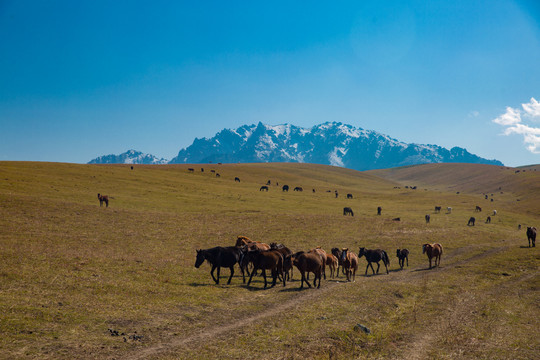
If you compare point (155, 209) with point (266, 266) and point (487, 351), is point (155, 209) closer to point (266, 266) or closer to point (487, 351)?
point (266, 266)

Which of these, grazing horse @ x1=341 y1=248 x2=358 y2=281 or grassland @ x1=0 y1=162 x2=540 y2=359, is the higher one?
grazing horse @ x1=341 y1=248 x2=358 y2=281

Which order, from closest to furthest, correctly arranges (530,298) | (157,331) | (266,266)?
(157,331)
(530,298)
(266,266)

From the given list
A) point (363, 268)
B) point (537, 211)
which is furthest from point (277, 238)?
point (537, 211)

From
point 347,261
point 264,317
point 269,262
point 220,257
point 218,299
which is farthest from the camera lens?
point 347,261

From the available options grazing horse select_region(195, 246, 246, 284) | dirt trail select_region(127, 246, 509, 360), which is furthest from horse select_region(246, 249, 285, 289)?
dirt trail select_region(127, 246, 509, 360)

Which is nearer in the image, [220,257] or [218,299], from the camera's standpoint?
[218,299]

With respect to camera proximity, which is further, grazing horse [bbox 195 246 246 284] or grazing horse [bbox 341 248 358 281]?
grazing horse [bbox 341 248 358 281]

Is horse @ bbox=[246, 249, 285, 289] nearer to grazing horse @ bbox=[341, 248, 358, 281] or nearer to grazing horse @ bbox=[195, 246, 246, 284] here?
grazing horse @ bbox=[195, 246, 246, 284]

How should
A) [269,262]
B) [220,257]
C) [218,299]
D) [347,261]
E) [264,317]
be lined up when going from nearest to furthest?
1. [264,317]
2. [218,299]
3. [269,262]
4. [220,257]
5. [347,261]

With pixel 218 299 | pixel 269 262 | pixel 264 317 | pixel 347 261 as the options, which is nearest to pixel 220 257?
pixel 269 262

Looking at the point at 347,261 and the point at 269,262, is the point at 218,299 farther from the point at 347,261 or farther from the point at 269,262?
the point at 347,261

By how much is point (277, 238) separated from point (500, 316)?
79.3ft

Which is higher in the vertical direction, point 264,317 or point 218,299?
point 264,317

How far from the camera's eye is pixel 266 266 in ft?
68.9
